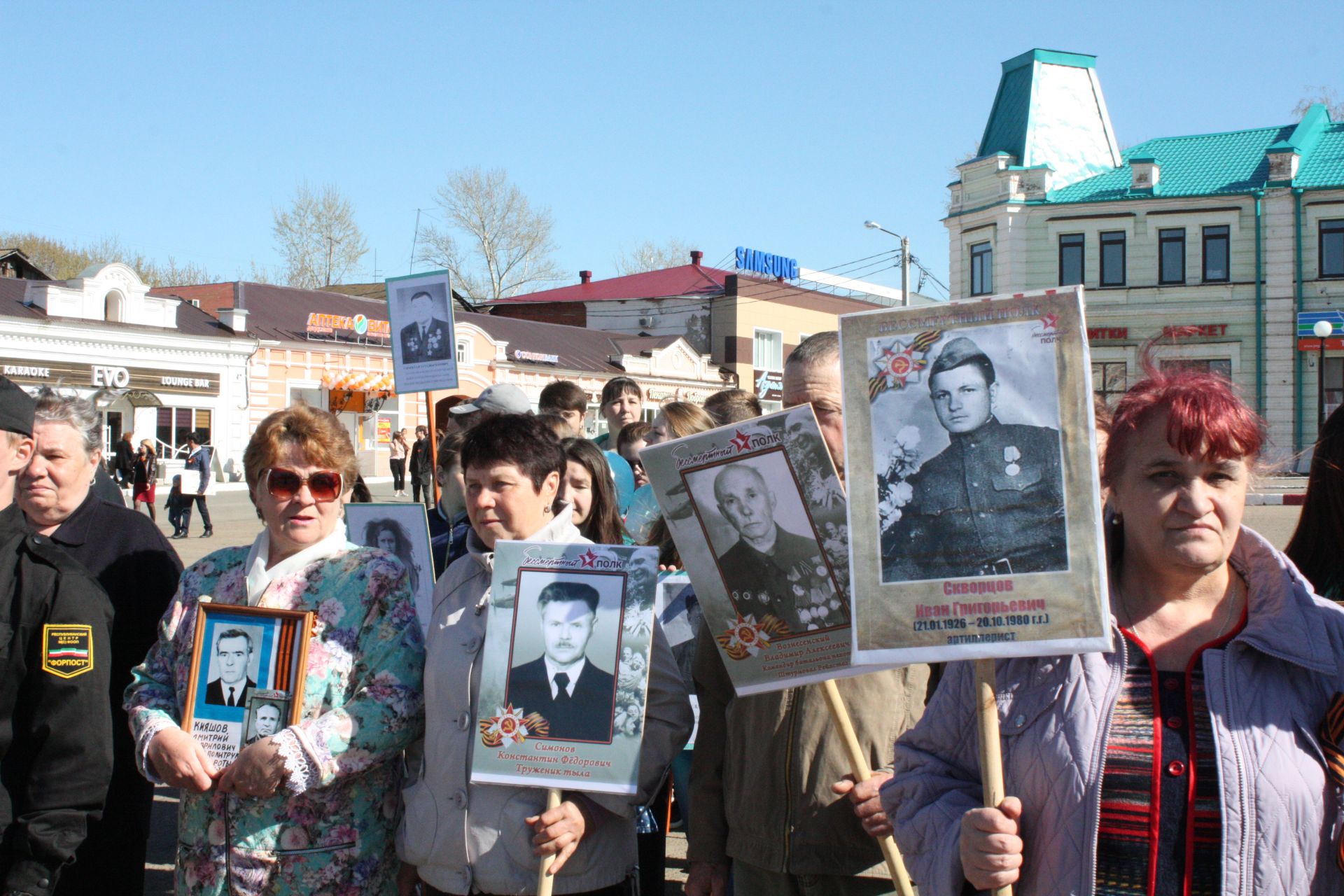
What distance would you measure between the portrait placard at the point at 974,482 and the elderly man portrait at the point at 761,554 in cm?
51

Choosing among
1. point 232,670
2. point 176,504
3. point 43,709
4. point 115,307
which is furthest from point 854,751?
point 115,307

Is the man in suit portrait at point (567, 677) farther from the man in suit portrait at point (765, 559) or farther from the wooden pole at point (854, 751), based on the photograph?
the wooden pole at point (854, 751)

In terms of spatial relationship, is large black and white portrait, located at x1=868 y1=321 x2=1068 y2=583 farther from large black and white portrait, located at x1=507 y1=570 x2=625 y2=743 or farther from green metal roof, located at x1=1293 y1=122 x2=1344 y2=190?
green metal roof, located at x1=1293 y1=122 x2=1344 y2=190

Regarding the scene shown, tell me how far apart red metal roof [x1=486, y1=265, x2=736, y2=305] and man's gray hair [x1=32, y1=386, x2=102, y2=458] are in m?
49.2

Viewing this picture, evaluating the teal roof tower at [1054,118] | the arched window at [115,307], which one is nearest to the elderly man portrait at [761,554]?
the teal roof tower at [1054,118]

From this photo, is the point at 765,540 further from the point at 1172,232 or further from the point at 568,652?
the point at 1172,232

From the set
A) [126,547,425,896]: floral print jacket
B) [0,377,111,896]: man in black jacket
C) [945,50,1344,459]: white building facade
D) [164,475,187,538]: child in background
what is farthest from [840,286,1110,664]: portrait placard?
[945,50,1344,459]: white building facade

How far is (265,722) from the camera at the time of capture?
3.01 m

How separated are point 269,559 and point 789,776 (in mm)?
1599

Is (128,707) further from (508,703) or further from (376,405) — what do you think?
(376,405)

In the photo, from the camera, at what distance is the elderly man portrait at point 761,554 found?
2.75m

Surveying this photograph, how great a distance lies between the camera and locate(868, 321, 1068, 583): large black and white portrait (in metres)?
2.14

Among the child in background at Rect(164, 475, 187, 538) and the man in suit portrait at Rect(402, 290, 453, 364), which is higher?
the man in suit portrait at Rect(402, 290, 453, 364)

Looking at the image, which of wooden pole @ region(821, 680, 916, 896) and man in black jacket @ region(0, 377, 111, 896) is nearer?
wooden pole @ region(821, 680, 916, 896)
